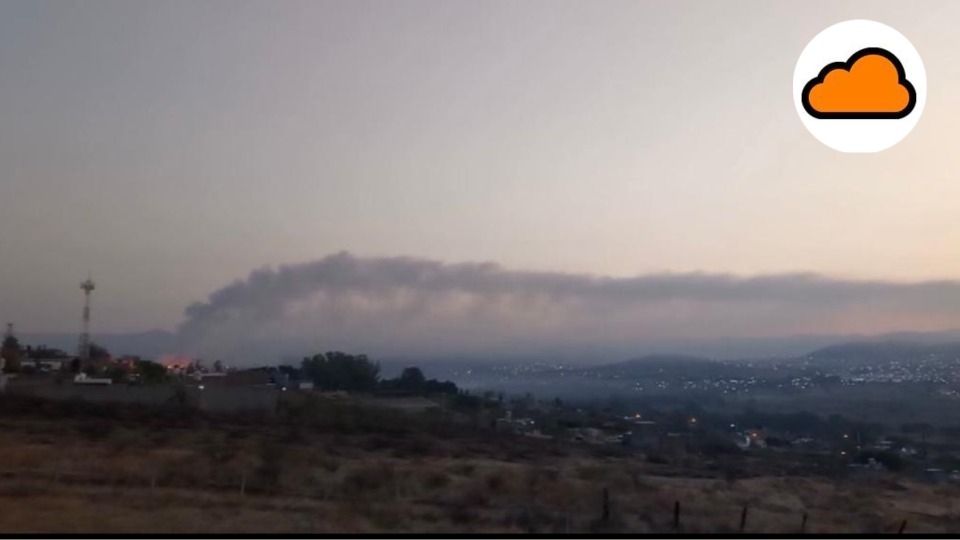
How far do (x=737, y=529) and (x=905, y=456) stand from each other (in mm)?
11783

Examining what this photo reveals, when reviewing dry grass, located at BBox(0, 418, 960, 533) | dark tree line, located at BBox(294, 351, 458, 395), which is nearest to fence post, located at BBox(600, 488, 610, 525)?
dry grass, located at BBox(0, 418, 960, 533)

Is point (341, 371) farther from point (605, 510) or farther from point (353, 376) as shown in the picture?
point (605, 510)

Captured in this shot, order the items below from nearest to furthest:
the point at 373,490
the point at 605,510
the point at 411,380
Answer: the point at 605,510, the point at 373,490, the point at 411,380

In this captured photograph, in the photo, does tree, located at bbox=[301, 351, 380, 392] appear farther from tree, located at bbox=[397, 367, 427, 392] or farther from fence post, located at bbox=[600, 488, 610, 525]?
fence post, located at bbox=[600, 488, 610, 525]

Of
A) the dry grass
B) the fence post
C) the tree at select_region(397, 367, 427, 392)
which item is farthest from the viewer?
the tree at select_region(397, 367, 427, 392)

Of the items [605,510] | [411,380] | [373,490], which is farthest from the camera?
[411,380]

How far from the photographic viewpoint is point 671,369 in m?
39.7

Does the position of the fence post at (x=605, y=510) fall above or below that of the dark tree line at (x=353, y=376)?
below

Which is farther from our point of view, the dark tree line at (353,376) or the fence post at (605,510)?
the dark tree line at (353,376)

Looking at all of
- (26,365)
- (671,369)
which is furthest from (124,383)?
(671,369)

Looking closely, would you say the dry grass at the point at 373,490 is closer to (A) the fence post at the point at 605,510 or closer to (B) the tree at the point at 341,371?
(A) the fence post at the point at 605,510

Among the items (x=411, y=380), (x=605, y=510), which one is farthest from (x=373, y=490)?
(x=411, y=380)

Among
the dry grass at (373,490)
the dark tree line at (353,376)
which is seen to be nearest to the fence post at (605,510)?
the dry grass at (373,490)

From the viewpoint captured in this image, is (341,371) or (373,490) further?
(341,371)
